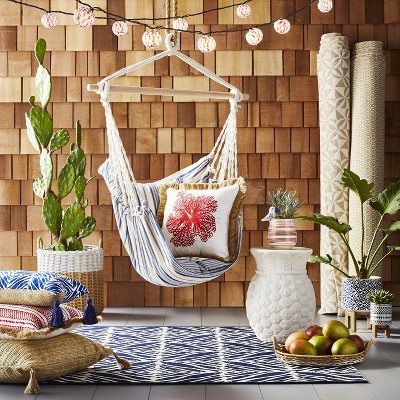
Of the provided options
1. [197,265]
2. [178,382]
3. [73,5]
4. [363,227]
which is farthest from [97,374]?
[73,5]

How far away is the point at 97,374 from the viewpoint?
357 centimetres

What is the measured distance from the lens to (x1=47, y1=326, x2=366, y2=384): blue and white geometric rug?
11.5ft

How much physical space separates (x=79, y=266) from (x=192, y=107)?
139 centimetres

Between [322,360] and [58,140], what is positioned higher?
[58,140]

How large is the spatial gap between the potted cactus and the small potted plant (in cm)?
174

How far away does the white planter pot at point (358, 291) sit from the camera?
4727 millimetres

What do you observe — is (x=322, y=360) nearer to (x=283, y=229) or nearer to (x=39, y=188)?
(x=283, y=229)

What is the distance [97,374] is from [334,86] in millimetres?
2672

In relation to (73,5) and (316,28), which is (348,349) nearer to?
(316,28)

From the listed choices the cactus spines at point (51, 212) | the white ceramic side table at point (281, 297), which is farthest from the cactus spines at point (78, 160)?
the white ceramic side table at point (281, 297)

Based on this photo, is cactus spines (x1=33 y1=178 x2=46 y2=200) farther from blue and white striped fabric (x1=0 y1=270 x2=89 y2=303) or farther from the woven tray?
the woven tray

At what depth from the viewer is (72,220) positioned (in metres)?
5.00

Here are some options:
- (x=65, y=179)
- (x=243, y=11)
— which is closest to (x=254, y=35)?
(x=243, y=11)

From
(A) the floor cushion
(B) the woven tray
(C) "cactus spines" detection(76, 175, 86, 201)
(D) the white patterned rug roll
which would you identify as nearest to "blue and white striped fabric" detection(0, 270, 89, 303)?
(A) the floor cushion
